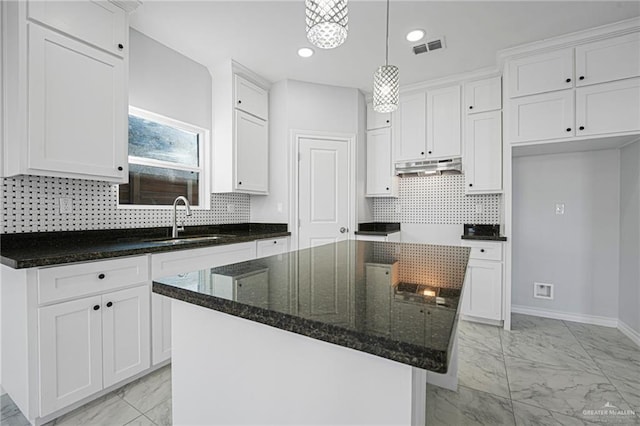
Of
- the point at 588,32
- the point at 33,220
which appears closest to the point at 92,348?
the point at 33,220

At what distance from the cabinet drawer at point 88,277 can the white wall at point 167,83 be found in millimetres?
1424

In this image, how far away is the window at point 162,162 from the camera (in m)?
2.57

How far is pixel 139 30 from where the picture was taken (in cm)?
250

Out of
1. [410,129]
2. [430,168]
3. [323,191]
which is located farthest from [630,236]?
[323,191]

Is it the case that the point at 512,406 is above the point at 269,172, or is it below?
below

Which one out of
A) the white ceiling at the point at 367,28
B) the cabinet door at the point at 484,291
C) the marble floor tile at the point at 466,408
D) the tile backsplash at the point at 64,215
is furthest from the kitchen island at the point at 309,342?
the cabinet door at the point at 484,291

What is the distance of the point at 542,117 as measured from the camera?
2.75m

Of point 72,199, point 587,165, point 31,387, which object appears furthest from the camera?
point 587,165

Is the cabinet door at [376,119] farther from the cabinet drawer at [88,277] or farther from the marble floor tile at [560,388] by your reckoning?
the cabinet drawer at [88,277]

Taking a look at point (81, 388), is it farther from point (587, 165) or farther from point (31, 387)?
point (587, 165)

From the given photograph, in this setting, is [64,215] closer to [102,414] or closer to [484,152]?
[102,414]

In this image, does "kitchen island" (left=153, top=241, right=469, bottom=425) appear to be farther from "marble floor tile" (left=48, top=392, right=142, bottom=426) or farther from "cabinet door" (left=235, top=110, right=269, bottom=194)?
"cabinet door" (left=235, top=110, right=269, bottom=194)

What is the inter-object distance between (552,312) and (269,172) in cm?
349

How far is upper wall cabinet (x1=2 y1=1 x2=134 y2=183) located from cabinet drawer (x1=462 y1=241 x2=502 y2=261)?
3.21 meters
